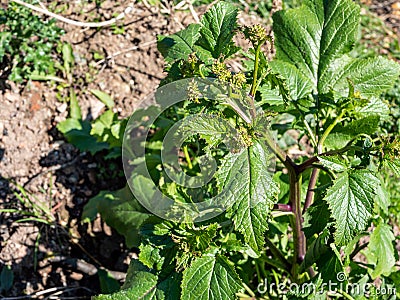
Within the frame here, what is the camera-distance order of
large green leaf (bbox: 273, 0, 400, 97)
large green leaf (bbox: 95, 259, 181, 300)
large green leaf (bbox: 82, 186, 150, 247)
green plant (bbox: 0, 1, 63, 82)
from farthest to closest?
green plant (bbox: 0, 1, 63, 82)
large green leaf (bbox: 82, 186, 150, 247)
large green leaf (bbox: 273, 0, 400, 97)
large green leaf (bbox: 95, 259, 181, 300)

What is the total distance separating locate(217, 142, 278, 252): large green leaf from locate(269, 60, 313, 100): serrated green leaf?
0.51m

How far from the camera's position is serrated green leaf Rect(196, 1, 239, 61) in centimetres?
178

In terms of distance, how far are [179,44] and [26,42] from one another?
1.73 metres

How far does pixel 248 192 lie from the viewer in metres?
1.57

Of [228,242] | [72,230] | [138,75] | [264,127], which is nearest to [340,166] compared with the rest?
[264,127]

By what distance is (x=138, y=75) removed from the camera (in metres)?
3.46

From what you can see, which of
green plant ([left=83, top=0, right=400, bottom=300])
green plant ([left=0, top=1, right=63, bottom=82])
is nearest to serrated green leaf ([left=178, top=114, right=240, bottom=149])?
green plant ([left=83, top=0, right=400, bottom=300])

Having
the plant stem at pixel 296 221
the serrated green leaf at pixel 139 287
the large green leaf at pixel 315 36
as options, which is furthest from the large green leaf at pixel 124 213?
the large green leaf at pixel 315 36

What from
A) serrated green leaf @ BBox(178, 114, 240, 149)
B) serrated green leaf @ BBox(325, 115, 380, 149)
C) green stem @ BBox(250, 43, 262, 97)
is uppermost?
green stem @ BBox(250, 43, 262, 97)

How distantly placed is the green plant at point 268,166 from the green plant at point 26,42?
1.15 meters

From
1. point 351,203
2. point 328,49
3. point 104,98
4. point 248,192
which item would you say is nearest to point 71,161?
point 104,98

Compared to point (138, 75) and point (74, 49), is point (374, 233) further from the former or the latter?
point (74, 49)

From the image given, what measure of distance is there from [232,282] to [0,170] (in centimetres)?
183

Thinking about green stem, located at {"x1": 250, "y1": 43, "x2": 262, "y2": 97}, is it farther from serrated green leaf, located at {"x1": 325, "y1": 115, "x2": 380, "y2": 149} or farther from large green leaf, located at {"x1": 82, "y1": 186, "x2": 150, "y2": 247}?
large green leaf, located at {"x1": 82, "y1": 186, "x2": 150, "y2": 247}
